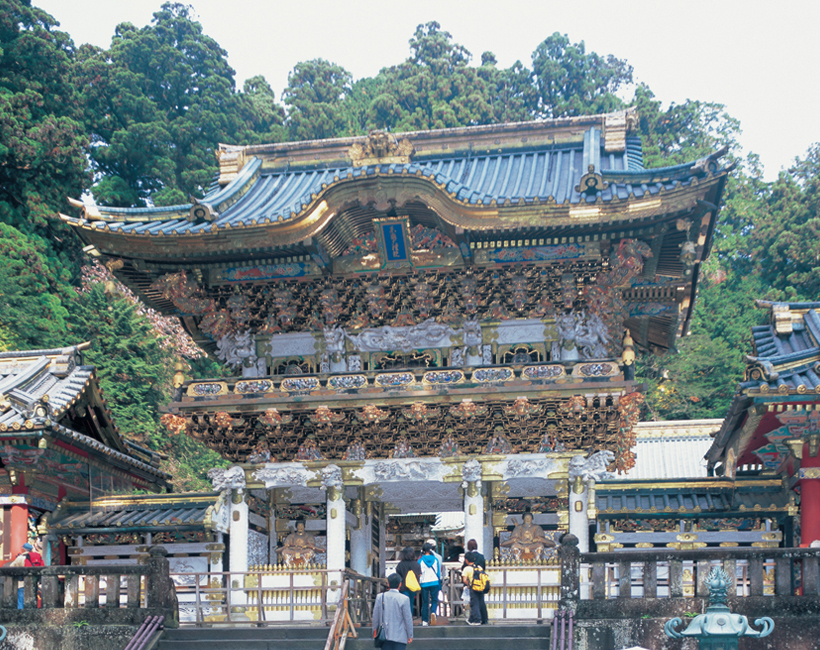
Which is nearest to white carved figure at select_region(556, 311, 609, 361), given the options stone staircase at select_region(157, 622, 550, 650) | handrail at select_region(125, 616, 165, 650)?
stone staircase at select_region(157, 622, 550, 650)

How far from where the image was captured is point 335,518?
61.2ft

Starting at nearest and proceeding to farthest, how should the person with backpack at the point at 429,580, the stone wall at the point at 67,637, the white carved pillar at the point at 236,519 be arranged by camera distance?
1. the stone wall at the point at 67,637
2. the person with backpack at the point at 429,580
3. the white carved pillar at the point at 236,519

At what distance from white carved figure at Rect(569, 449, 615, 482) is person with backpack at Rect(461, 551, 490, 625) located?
4084 millimetres

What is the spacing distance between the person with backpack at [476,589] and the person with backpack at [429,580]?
0.69 m

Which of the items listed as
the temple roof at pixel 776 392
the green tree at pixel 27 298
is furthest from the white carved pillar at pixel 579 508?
the green tree at pixel 27 298

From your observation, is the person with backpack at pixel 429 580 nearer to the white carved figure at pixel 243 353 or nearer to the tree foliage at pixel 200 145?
the white carved figure at pixel 243 353

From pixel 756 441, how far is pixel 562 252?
527cm

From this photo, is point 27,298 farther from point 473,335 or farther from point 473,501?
point 473,501

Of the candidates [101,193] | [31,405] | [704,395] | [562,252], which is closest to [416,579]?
[562,252]

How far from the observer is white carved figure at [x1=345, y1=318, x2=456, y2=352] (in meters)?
19.4

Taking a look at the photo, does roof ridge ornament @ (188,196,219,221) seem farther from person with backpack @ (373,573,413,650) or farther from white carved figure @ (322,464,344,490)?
person with backpack @ (373,573,413,650)

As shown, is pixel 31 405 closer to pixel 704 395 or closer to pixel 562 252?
pixel 562 252

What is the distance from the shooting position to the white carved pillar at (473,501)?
59.1 feet

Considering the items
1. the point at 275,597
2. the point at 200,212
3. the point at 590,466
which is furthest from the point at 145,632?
the point at 590,466
